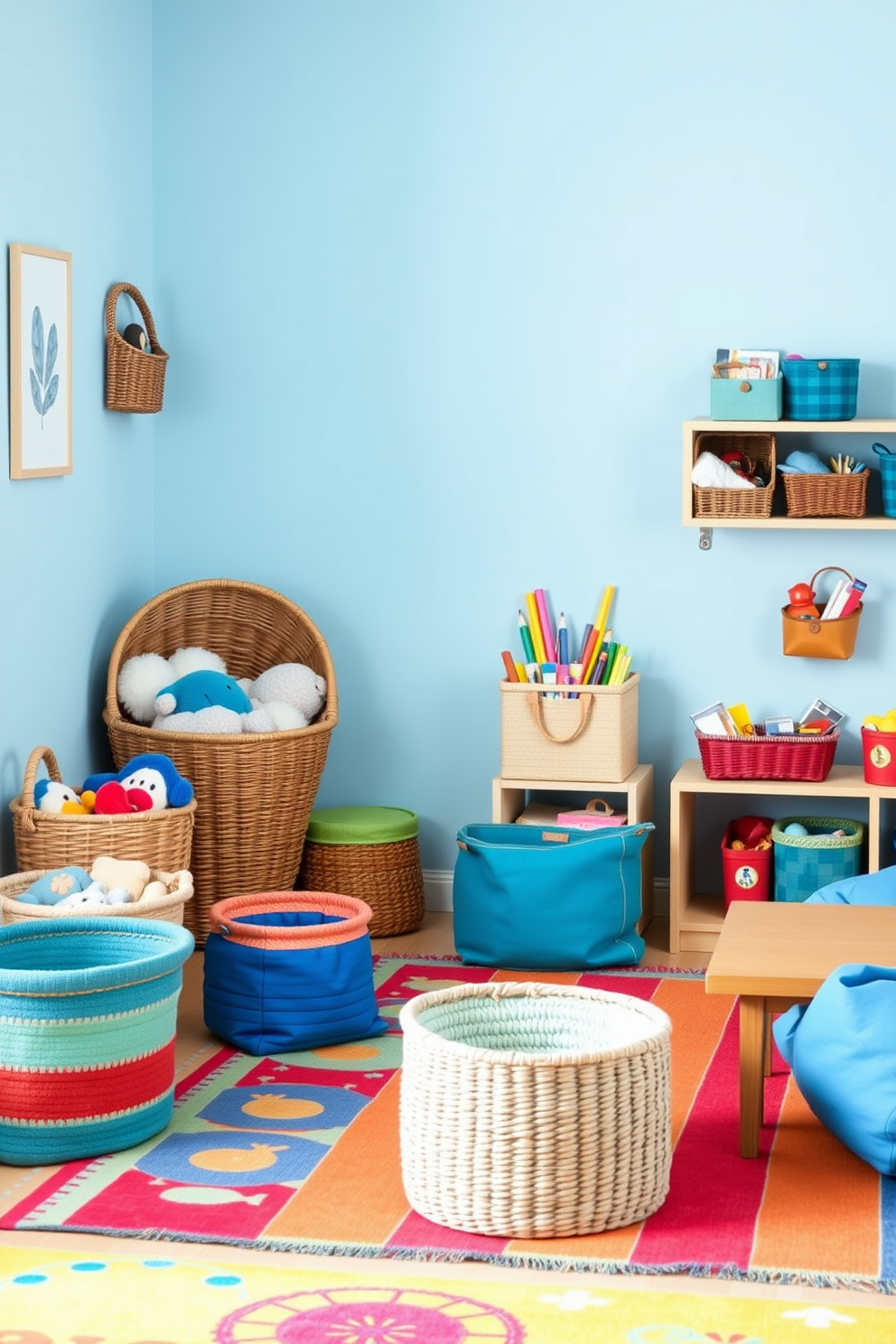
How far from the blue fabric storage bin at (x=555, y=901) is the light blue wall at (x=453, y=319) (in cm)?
53

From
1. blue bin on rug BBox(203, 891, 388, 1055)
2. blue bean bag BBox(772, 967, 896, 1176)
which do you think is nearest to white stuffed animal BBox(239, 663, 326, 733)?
blue bin on rug BBox(203, 891, 388, 1055)

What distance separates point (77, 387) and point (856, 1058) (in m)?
2.49

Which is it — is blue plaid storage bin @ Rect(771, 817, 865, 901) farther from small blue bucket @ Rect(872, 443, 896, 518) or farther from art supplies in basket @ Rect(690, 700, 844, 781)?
small blue bucket @ Rect(872, 443, 896, 518)

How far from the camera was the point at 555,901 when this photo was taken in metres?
3.82

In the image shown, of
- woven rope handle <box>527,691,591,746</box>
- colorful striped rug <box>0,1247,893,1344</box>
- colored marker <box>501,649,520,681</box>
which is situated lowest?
→ colorful striped rug <box>0,1247,893,1344</box>

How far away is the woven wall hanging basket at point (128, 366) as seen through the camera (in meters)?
4.18

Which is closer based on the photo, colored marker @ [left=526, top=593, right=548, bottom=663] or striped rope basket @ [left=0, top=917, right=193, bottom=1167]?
striped rope basket @ [left=0, top=917, right=193, bottom=1167]

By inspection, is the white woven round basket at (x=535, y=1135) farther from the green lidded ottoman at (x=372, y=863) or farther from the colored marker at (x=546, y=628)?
the colored marker at (x=546, y=628)

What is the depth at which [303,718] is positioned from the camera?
4.16 metres

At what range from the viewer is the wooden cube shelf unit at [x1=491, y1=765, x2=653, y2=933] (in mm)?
4039

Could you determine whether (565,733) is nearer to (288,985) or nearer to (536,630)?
(536,630)

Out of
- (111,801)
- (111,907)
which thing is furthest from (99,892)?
(111,801)

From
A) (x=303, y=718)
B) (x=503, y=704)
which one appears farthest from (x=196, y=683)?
(x=503, y=704)

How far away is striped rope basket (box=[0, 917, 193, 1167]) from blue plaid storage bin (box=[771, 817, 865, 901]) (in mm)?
1668
